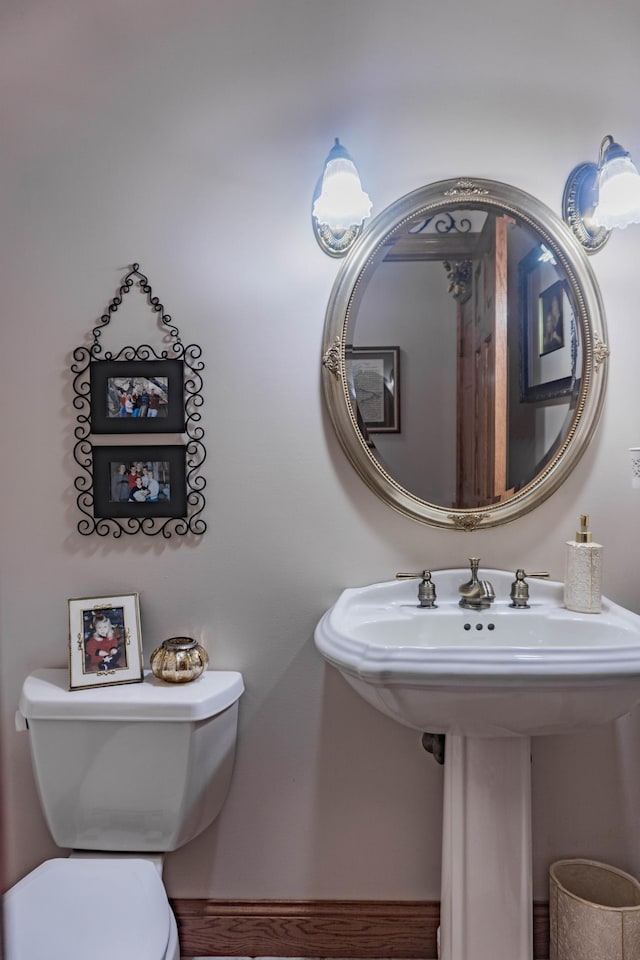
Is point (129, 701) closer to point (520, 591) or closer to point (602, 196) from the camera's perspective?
point (520, 591)

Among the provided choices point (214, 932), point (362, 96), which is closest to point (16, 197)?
point (362, 96)

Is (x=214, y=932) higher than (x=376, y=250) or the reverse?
the reverse

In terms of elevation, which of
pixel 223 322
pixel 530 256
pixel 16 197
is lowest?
pixel 223 322

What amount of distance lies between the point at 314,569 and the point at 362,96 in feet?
3.57

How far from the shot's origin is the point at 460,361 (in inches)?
56.2

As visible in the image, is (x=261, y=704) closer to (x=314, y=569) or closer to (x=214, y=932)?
(x=314, y=569)

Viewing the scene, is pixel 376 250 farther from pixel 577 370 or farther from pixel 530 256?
pixel 577 370

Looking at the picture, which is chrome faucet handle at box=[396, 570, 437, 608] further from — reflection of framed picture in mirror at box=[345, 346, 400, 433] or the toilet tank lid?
the toilet tank lid

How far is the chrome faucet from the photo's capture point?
137 cm

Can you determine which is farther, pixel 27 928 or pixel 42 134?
pixel 42 134

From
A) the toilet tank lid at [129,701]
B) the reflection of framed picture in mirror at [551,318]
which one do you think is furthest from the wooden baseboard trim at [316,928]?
the reflection of framed picture in mirror at [551,318]

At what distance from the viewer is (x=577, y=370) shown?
142 cm

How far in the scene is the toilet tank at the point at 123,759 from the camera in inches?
51.1

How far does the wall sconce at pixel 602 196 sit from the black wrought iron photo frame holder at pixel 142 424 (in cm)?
92
